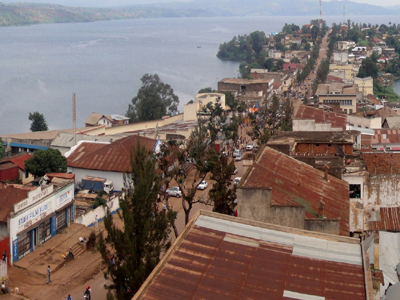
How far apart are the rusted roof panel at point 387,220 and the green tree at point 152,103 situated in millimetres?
24373

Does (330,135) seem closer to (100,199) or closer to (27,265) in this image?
(100,199)

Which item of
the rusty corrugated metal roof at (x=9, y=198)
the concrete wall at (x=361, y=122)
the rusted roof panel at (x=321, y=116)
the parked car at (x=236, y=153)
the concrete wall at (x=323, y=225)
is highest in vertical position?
the rusted roof panel at (x=321, y=116)

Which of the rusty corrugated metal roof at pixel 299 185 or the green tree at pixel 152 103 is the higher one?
the rusty corrugated metal roof at pixel 299 185

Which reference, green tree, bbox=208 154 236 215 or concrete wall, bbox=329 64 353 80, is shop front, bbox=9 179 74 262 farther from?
concrete wall, bbox=329 64 353 80

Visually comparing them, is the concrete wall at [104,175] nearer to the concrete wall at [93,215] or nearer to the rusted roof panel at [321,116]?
the concrete wall at [93,215]

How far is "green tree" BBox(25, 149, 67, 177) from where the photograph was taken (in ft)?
59.6

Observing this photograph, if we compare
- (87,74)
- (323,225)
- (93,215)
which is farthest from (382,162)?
(87,74)

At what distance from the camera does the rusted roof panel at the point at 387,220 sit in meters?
11.1

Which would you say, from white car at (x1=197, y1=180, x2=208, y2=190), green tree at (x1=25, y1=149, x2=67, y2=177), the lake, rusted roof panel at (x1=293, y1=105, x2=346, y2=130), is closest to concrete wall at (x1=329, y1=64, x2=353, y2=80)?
the lake

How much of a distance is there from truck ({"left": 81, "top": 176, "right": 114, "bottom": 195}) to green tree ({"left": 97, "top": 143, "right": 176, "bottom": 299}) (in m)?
9.31

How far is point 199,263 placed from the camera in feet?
22.3

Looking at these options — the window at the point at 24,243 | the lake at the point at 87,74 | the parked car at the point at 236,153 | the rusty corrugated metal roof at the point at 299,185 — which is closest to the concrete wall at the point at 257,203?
the rusty corrugated metal roof at the point at 299,185

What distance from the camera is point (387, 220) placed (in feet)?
36.9

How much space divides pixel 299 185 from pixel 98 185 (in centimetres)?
894
